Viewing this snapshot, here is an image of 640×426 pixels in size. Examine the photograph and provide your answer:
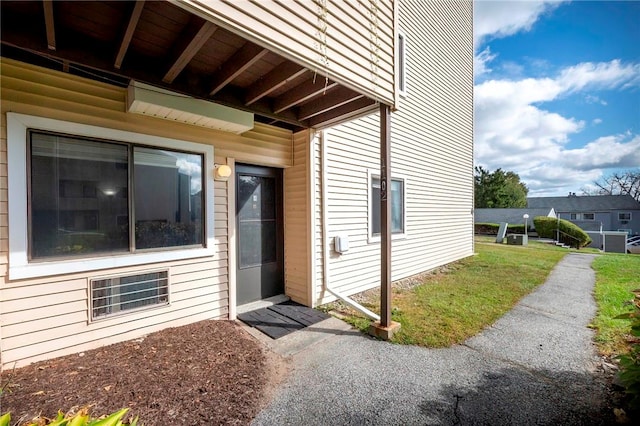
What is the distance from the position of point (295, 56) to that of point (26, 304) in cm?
341

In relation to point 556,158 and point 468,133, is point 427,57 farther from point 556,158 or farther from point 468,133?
point 556,158

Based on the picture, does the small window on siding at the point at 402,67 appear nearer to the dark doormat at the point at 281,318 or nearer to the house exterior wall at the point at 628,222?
the dark doormat at the point at 281,318

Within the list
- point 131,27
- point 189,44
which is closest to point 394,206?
point 189,44

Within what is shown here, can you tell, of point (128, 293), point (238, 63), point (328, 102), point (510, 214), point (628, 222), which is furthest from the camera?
point (628, 222)

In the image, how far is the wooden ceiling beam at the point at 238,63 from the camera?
2470mm

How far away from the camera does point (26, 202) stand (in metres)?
2.51

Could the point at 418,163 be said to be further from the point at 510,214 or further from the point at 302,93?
the point at 510,214

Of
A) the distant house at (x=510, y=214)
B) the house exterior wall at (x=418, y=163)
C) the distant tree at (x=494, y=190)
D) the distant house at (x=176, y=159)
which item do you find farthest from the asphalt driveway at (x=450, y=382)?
the distant tree at (x=494, y=190)

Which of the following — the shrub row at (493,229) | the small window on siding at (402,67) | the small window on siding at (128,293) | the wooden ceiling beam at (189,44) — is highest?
the small window on siding at (402,67)

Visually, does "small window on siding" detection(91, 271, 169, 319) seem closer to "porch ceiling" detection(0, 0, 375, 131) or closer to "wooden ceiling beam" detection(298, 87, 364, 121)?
"porch ceiling" detection(0, 0, 375, 131)

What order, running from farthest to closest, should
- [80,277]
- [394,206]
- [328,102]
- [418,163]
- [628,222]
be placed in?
[628,222], [418,163], [394,206], [328,102], [80,277]

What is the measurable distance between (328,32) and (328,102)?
1.04 m

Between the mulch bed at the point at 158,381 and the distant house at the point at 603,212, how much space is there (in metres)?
42.6

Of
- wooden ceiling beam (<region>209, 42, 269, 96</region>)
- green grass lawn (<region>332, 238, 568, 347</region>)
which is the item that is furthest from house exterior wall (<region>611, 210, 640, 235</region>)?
wooden ceiling beam (<region>209, 42, 269, 96</region>)
